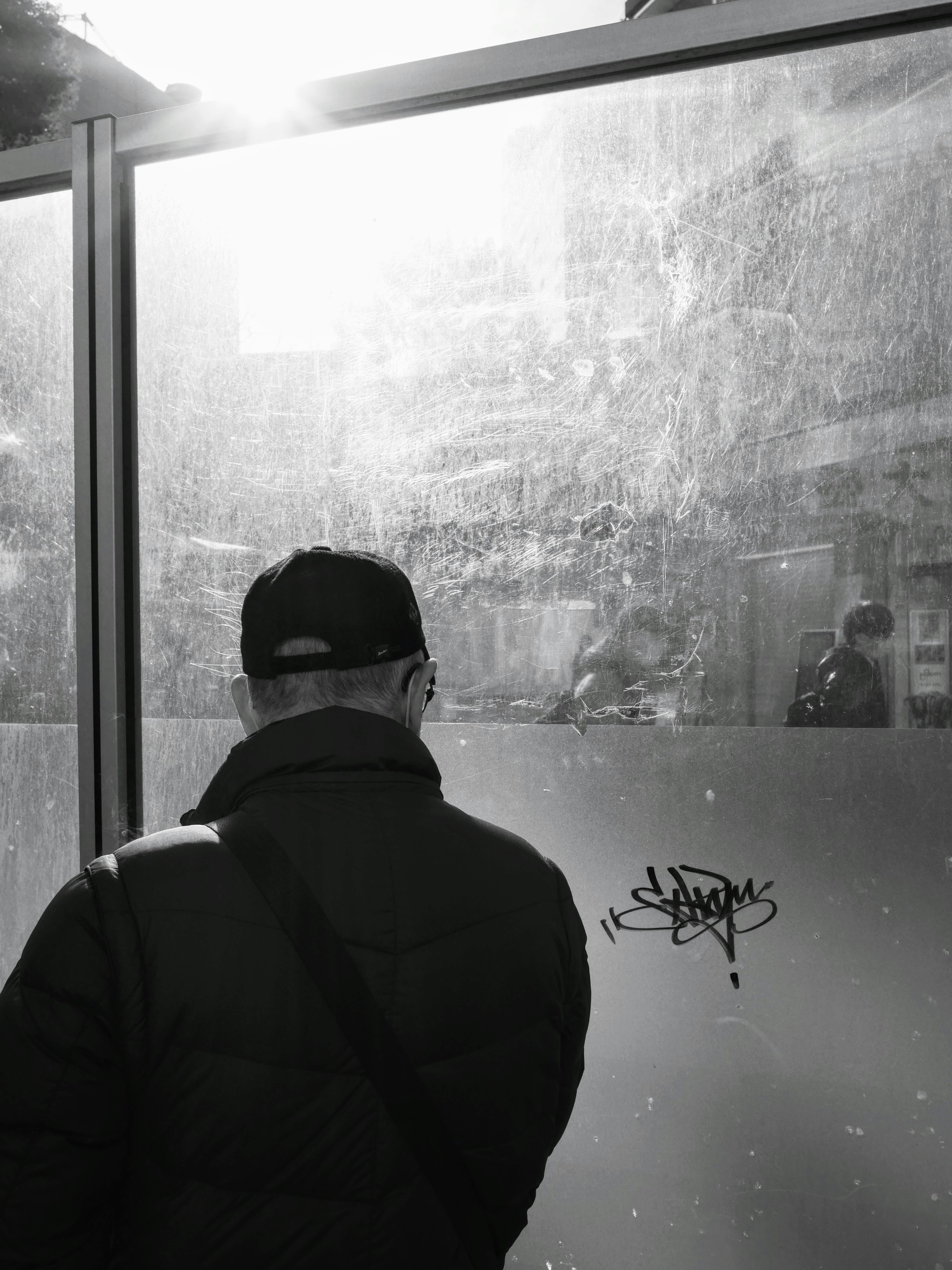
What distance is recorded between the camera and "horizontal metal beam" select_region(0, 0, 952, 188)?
2.01 meters

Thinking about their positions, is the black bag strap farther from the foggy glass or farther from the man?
the foggy glass

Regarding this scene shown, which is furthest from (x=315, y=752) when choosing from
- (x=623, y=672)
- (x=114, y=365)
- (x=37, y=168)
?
(x=37, y=168)

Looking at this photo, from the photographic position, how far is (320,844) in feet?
3.91

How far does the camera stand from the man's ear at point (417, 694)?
1.40 m

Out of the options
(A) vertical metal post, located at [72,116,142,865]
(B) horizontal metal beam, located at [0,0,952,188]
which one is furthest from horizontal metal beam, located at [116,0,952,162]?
(A) vertical metal post, located at [72,116,142,865]

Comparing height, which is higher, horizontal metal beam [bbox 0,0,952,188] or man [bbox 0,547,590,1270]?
horizontal metal beam [bbox 0,0,952,188]

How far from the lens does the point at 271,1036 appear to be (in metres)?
1.14

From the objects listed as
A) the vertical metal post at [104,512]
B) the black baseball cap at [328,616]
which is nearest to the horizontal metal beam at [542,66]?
the vertical metal post at [104,512]

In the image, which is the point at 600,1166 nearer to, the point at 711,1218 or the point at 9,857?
the point at 711,1218

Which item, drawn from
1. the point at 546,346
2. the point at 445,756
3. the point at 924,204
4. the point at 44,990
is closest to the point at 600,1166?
the point at 445,756

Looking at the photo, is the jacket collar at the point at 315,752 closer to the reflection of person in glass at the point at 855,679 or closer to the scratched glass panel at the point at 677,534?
the scratched glass panel at the point at 677,534

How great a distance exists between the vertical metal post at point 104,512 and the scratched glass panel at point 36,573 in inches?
4.5

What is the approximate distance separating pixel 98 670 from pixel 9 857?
54cm

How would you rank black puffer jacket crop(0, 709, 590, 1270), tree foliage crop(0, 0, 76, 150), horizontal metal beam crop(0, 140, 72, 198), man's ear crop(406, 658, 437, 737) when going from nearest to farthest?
1. black puffer jacket crop(0, 709, 590, 1270)
2. man's ear crop(406, 658, 437, 737)
3. horizontal metal beam crop(0, 140, 72, 198)
4. tree foliage crop(0, 0, 76, 150)
